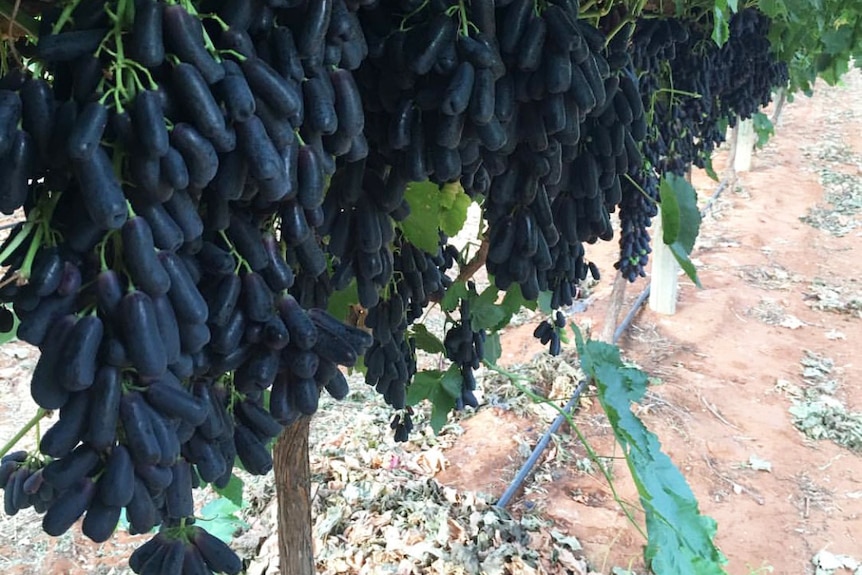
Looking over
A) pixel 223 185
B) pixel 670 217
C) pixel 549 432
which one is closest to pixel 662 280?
pixel 549 432

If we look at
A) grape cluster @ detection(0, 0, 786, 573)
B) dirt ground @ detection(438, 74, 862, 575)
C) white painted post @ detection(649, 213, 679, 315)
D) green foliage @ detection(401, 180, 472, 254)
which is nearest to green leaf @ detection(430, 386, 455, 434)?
green foliage @ detection(401, 180, 472, 254)

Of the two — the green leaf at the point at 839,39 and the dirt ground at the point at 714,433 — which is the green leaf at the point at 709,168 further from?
the dirt ground at the point at 714,433

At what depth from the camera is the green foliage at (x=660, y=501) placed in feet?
3.91

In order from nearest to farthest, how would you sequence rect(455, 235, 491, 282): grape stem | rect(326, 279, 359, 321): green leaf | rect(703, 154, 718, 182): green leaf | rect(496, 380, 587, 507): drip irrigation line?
rect(326, 279, 359, 321): green leaf, rect(455, 235, 491, 282): grape stem, rect(703, 154, 718, 182): green leaf, rect(496, 380, 587, 507): drip irrigation line

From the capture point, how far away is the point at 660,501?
4.08 ft

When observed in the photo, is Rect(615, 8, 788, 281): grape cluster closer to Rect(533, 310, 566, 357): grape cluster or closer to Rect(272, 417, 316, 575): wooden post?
Rect(533, 310, 566, 357): grape cluster

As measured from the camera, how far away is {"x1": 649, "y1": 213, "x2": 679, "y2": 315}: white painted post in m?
5.82

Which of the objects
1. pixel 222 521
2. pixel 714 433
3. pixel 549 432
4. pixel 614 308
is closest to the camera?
pixel 222 521

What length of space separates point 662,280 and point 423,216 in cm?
511

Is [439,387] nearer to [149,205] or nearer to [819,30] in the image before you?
[149,205]

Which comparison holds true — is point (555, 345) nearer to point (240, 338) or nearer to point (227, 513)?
point (240, 338)

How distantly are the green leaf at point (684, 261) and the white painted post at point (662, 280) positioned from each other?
430 centimetres

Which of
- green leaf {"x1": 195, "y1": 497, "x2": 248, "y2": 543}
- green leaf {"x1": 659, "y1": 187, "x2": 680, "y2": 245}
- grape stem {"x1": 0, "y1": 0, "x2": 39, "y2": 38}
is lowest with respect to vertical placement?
green leaf {"x1": 195, "y1": 497, "x2": 248, "y2": 543}

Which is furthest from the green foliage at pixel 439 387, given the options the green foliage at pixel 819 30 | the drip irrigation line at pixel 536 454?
the drip irrigation line at pixel 536 454
